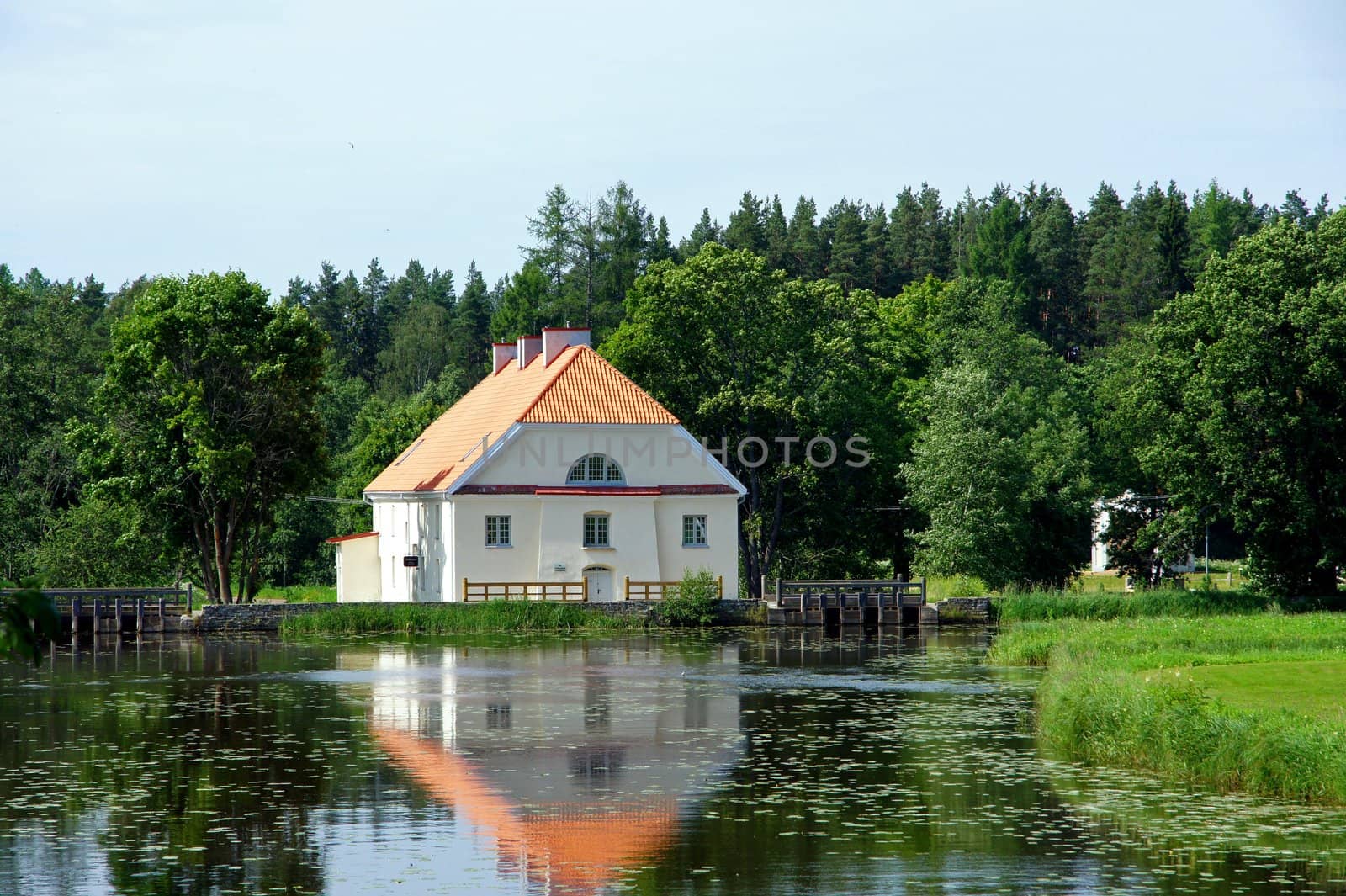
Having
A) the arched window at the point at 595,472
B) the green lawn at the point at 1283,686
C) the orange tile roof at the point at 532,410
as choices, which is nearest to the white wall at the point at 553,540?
the arched window at the point at 595,472

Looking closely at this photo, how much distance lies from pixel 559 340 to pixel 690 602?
12.4 metres

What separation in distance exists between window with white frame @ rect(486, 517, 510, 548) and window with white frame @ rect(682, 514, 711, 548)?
5711mm

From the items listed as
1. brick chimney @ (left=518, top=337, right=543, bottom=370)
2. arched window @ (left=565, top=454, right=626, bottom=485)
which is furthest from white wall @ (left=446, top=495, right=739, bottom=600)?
brick chimney @ (left=518, top=337, right=543, bottom=370)

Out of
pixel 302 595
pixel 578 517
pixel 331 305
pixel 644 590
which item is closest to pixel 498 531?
pixel 578 517

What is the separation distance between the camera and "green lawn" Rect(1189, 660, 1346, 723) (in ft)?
72.0

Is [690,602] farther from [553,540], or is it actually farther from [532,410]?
[532,410]

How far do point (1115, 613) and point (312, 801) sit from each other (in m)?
32.6

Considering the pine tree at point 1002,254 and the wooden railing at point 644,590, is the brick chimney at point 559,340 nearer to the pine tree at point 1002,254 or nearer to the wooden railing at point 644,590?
the wooden railing at point 644,590

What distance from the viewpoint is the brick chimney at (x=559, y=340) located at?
185 feet

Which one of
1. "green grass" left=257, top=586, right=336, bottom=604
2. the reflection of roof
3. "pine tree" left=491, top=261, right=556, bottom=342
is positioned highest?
"pine tree" left=491, top=261, right=556, bottom=342

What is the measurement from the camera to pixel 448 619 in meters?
46.9

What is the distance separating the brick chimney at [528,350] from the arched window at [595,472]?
27.8 ft

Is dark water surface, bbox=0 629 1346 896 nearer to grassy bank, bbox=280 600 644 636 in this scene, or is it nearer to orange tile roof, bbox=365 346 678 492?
grassy bank, bbox=280 600 644 636

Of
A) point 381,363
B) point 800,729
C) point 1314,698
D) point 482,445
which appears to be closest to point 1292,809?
point 1314,698
